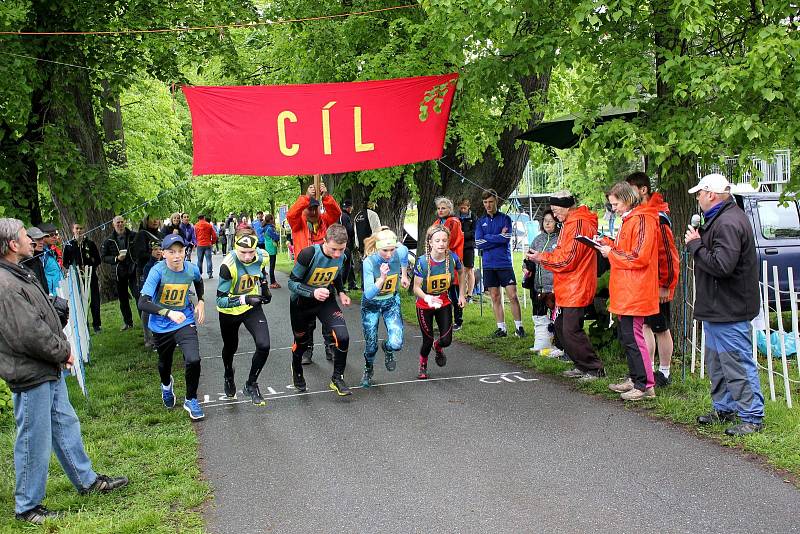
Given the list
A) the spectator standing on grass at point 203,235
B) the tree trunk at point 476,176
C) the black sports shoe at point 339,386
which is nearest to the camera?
the black sports shoe at point 339,386

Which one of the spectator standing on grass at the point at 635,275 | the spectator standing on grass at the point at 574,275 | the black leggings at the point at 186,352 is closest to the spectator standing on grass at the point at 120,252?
the black leggings at the point at 186,352

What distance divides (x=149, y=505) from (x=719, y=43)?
7.25 meters

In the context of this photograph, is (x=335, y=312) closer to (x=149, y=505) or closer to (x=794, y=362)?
(x=149, y=505)

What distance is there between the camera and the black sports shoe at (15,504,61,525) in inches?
205

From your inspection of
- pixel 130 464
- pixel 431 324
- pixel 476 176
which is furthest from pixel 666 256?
pixel 476 176

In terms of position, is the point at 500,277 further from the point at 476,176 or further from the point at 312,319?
the point at 476,176

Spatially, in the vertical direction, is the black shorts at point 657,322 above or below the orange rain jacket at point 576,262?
below

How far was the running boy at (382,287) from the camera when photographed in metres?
8.45

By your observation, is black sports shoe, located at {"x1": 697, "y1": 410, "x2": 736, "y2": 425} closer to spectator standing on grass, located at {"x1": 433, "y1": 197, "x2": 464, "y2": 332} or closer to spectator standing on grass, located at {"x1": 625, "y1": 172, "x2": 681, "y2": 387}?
spectator standing on grass, located at {"x1": 625, "y1": 172, "x2": 681, "y2": 387}

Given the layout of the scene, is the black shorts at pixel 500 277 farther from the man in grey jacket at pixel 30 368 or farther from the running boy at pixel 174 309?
the man in grey jacket at pixel 30 368

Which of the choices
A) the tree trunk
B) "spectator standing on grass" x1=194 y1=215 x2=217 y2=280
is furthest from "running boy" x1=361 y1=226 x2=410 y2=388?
"spectator standing on grass" x1=194 y1=215 x2=217 y2=280

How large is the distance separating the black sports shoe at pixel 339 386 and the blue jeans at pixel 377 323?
0.39 m

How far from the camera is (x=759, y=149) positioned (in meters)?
7.41

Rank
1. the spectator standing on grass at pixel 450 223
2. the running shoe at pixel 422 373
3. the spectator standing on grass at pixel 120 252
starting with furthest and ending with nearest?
the spectator standing on grass at pixel 120 252 → the spectator standing on grass at pixel 450 223 → the running shoe at pixel 422 373
